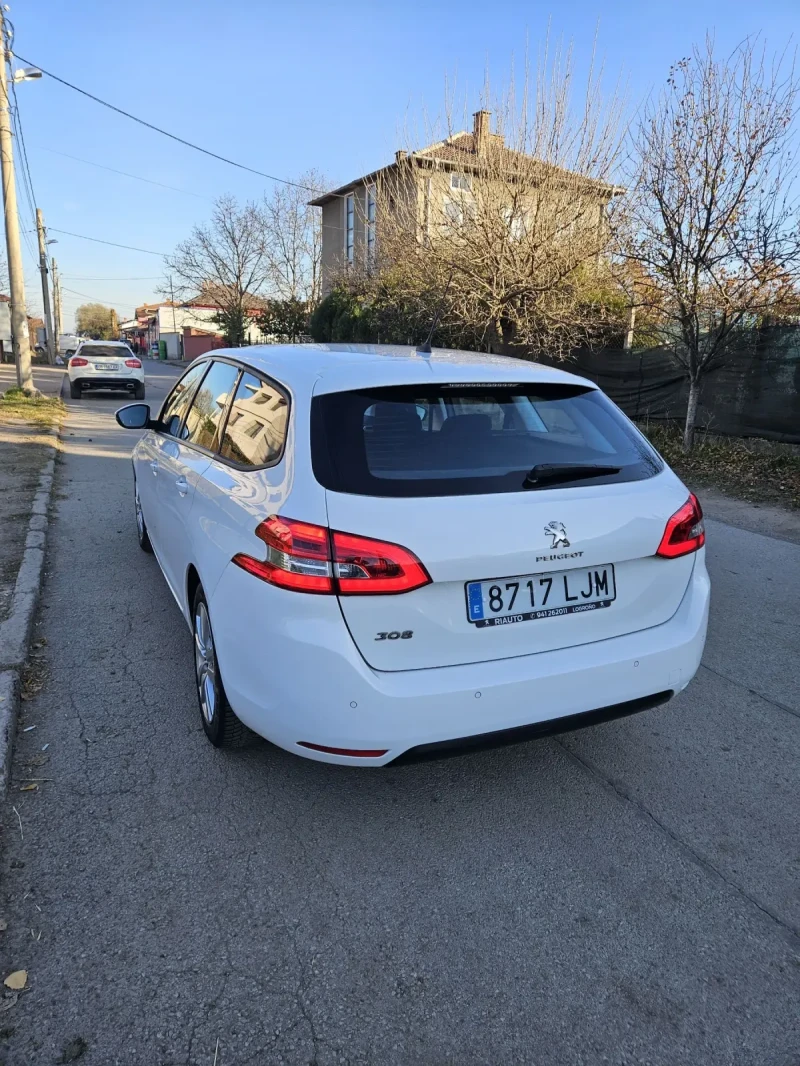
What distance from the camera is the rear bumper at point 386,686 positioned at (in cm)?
233

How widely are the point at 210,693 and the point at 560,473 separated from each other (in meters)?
1.73

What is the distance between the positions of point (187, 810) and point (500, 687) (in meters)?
1.30

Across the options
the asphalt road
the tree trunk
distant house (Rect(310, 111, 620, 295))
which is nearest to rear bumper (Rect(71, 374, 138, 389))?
distant house (Rect(310, 111, 620, 295))

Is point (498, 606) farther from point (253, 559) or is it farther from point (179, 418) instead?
point (179, 418)

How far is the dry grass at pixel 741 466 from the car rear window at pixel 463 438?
642cm

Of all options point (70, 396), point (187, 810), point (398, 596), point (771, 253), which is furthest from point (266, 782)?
point (70, 396)

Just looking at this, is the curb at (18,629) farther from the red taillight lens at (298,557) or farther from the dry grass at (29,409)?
the dry grass at (29,409)

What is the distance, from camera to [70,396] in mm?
22031

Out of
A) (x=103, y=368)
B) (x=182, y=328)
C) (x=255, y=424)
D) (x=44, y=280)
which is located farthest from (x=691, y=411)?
(x=182, y=328)

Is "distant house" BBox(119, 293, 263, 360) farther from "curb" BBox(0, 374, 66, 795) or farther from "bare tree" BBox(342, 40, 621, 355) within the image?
"curb" BBox(0, 374, 66, 795)

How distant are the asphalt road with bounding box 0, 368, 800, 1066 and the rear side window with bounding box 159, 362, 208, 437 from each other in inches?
62.3

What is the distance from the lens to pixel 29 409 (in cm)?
1614

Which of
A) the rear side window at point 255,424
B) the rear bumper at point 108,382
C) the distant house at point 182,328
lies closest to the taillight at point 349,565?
the rear side window at point 255,424

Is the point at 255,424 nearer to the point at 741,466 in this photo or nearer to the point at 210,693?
the point at 210,693
